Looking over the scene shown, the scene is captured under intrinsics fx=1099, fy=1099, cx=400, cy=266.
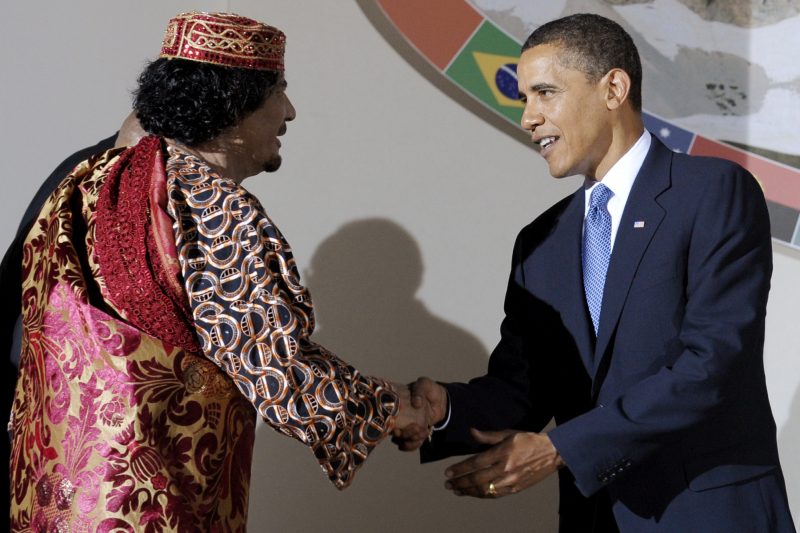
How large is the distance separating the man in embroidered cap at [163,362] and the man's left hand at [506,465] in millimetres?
289

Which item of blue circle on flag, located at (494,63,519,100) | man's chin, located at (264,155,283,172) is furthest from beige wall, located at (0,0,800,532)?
man's chin, located at (264,155,283,172)

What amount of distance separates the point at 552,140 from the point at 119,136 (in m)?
0.90

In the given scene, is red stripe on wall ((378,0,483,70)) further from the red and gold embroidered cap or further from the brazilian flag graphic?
the red and gold embroidered cap

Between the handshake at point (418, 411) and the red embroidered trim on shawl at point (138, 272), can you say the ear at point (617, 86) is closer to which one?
the handshake at point (418, 411)

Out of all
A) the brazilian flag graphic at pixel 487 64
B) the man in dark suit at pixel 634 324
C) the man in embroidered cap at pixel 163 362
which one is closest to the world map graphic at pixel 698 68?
the brazilian flag graphic at pixel 487 64

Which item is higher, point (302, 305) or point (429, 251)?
point (429, 251)

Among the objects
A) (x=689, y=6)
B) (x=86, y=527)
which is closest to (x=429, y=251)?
(x=689, y=6)

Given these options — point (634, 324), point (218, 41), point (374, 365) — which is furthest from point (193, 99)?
point (374, 365)

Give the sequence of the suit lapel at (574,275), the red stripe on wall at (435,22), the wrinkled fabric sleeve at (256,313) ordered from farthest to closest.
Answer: the red stripe on wall at (435,22)
the suit lapel at (574,275)
the wrinkled fabric sleeve at (256,313)

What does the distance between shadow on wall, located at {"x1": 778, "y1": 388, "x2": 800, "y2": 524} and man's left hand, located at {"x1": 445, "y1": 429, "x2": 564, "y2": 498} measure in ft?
3.19

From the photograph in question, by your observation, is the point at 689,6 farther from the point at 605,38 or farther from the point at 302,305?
the point at 302,305

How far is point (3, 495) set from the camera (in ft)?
6.48

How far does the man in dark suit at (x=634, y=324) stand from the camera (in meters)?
1.74

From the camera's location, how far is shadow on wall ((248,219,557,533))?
2672 mm
